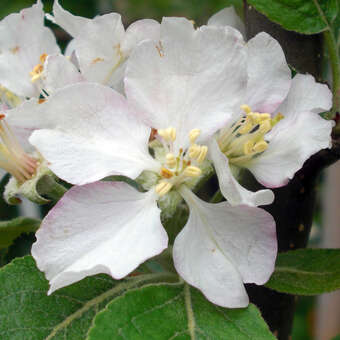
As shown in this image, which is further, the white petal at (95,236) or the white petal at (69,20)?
the white petal at (69,20)

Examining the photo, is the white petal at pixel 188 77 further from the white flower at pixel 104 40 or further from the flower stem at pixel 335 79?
the flower stem at pixel 335 79

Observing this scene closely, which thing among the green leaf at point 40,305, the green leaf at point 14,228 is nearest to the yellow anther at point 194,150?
the green leaf at point 40,305

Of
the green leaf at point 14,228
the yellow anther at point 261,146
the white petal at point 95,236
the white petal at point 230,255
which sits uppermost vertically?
the yellow anther at point 261,146

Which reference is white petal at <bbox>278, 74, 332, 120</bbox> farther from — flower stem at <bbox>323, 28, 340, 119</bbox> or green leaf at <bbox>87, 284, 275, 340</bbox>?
green leaf at <bbox>87, 284, 275, 340</bbox>

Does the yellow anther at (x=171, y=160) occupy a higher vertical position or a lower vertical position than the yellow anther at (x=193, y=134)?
lower

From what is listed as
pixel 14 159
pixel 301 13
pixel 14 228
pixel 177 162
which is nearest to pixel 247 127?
pixel 177 162

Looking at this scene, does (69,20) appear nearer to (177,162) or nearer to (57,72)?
(57,72)

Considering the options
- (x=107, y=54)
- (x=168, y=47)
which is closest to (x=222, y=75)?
(x=168, y=47)

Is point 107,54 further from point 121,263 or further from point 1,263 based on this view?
point 1,263
